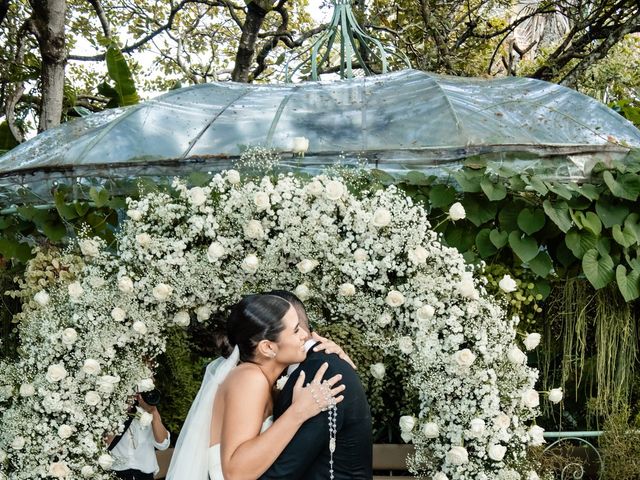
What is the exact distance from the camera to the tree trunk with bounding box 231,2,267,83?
27.1ft

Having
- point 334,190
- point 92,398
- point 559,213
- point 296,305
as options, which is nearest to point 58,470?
point 92,398

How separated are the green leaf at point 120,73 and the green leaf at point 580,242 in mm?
5605

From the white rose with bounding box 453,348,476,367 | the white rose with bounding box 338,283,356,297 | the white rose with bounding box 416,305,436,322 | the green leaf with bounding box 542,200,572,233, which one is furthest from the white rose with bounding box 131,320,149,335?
the green leaf with bounding box 542,200,572,233

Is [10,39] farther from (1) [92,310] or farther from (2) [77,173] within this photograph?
(1) [92,310]

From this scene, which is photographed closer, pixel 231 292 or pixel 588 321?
pixel 231 292

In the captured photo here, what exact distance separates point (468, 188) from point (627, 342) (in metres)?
1.21

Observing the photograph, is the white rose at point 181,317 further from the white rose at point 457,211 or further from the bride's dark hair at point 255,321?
the white rose at point 457,211

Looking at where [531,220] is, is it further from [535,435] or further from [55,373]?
[55,373]

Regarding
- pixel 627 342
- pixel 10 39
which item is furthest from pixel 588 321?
pixel 10 39

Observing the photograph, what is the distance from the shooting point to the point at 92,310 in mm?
3645

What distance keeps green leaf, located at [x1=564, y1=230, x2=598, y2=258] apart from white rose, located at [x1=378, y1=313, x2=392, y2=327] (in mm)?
1017

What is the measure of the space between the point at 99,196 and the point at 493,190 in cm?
210

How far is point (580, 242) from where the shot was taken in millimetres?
3719

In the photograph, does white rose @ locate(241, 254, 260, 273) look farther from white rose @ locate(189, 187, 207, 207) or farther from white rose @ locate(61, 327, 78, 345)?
white rose @ locate(61, 327, 78, 345)
